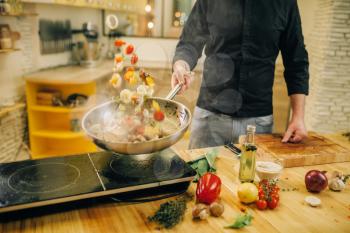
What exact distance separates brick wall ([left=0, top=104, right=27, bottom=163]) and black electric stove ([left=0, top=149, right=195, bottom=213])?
95.2 inches

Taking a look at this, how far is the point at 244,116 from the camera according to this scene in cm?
194

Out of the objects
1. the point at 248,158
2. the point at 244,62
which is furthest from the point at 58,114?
the point at 248,158

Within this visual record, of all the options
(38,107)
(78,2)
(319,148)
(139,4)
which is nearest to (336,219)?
(319,148)

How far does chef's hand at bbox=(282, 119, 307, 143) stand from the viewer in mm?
1740

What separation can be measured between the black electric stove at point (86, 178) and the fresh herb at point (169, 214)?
0.08 metres

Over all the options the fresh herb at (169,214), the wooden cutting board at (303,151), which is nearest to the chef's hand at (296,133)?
the wooden cutting board at (303,151)

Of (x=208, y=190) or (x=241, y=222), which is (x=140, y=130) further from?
(x=241, y=222)

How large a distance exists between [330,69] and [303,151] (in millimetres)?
3299

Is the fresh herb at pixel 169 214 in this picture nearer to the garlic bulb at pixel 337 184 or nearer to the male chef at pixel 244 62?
the garlic bulb at pixel 337 184

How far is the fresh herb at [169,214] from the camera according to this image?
1.06m

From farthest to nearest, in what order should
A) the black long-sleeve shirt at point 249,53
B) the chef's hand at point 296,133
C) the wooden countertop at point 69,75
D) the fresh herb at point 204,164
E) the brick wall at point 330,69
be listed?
the brick wall at point 330,69 → the wooden countertop at point 69,75 → the black long-sleeve shirt at point 249,53 → the chef's hand at point 296,133 → the fresh herb at point 204,164

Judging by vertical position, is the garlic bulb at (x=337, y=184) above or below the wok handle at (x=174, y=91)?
below

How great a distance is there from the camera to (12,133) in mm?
3592

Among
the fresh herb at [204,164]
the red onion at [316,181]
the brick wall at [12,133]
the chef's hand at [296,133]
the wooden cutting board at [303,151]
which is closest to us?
the red onion at [316,181]
